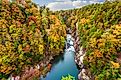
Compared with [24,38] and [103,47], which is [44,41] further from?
[103,47]

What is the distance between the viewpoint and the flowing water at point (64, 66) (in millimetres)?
87875

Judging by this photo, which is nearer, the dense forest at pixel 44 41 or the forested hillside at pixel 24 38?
A: the dense forest at pixel 44 41

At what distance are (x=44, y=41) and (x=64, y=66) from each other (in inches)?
→ 478

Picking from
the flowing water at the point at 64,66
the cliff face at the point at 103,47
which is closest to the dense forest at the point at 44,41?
the cliff face at the point at 103,47

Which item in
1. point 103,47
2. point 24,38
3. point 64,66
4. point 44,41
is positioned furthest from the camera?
point 44,41

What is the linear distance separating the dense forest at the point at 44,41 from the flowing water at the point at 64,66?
2200mm

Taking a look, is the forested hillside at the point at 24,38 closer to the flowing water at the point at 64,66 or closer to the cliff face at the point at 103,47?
A: the flowing water at the point at 64,66

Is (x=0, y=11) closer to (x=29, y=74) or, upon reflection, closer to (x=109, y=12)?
(x=29, y=74)

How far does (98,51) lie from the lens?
79.6 metres

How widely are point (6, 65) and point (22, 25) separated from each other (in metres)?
22.1

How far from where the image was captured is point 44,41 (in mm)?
102750

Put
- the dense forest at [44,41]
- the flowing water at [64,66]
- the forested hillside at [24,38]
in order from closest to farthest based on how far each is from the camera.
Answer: the dense forest at [44,41], the forested hillside at [24,38], the flowing water at [64,66]

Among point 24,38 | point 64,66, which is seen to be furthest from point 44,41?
point 24,38

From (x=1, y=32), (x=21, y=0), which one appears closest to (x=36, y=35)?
(x=1, y=32)
